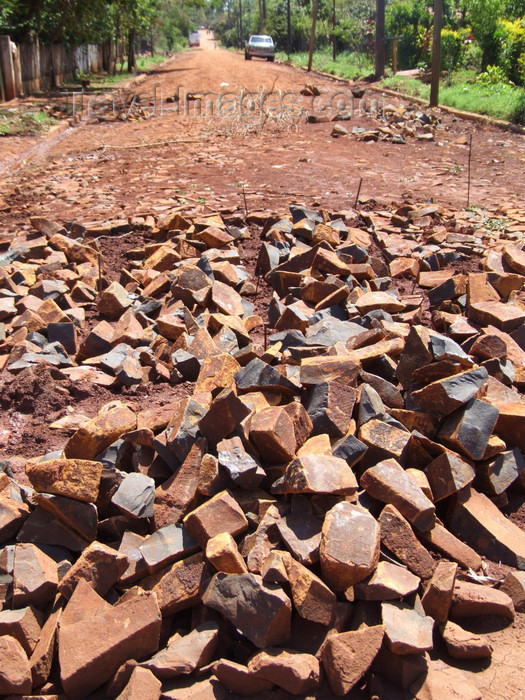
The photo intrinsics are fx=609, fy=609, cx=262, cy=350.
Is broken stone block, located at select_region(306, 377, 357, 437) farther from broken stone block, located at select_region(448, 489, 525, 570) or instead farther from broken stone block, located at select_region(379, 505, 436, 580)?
broken stone block, located at select_region(448, 489, 525, 570)

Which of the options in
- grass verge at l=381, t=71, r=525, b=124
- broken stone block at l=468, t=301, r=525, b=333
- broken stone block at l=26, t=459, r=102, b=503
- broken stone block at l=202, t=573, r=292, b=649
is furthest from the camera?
grass verge at l=381, t=71, r=525, b=124

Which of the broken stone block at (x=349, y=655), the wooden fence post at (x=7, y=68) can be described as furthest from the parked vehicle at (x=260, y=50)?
the broken stone block at (x=349, y=655)

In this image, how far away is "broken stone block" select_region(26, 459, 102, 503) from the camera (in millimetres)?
2320

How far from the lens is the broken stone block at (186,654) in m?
1.92

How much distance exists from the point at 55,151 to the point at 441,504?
33.9 ft

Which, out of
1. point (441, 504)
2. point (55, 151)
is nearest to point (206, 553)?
point (441, 504)

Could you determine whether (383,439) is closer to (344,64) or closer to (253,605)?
(253,605)

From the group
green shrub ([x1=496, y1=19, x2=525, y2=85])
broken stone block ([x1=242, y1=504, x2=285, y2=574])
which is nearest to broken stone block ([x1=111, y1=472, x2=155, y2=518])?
broken stone block ([x1=242, y1=504, x2=285, y2=574])

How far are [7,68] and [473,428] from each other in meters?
17.1

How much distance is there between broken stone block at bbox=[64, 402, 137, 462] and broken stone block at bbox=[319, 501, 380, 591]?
1.02 meters

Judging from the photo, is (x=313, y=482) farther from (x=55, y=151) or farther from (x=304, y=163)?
(x=55, y=151)

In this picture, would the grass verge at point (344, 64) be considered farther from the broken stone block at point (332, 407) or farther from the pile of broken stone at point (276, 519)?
the broken stone block at point (332, 407)

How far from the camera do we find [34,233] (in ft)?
19.3

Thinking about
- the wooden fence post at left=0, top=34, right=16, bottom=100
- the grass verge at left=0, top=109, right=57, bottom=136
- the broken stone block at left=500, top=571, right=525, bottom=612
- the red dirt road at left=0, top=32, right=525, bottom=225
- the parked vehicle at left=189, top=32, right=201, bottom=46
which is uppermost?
the parked vehicle at left=189, top=32, right=201, bottom=46
